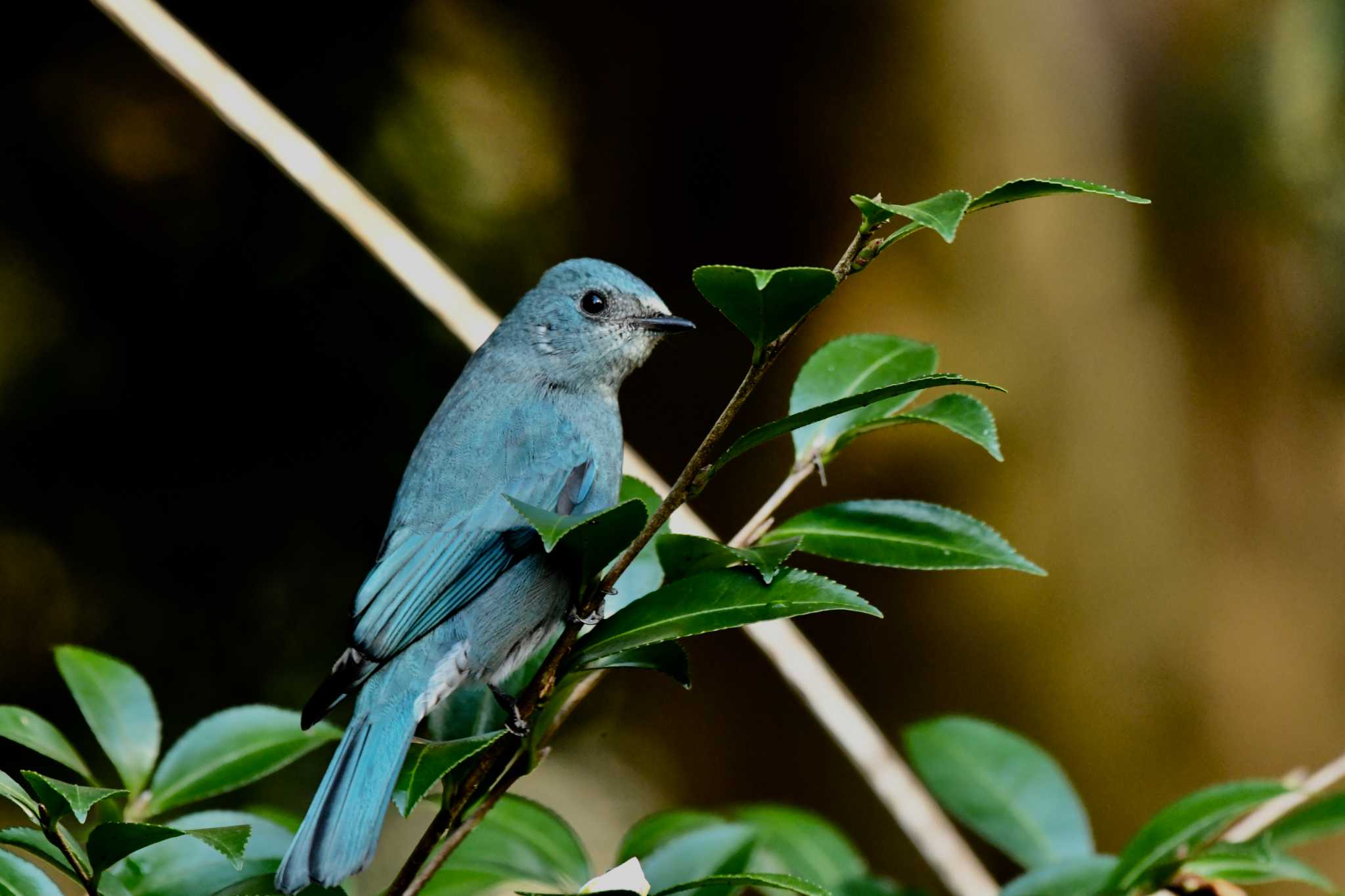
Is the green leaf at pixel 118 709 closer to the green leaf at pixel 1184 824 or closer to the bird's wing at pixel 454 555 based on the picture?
the bird's wing at pixel 454 555

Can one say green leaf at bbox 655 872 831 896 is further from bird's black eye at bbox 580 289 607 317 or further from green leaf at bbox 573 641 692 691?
bird's black eye at bbox 580 289 607 317

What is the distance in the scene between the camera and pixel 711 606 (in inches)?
54.5

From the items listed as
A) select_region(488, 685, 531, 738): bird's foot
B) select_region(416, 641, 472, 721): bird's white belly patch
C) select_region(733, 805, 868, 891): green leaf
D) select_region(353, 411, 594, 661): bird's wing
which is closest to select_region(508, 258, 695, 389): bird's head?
select_region(353, 411, 594, 661): bird's wing

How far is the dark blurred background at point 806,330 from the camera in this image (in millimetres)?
3902

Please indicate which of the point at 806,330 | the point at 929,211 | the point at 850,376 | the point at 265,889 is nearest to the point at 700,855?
the point at 265,889

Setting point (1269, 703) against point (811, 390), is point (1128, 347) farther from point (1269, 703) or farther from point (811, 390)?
point (811, 390)

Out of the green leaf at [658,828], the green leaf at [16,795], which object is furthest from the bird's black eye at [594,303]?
the green leaf at [16,795]

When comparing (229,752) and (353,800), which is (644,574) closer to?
(353,800)

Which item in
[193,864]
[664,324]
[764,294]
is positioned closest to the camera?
[764,294]

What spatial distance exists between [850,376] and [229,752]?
40.7 inches

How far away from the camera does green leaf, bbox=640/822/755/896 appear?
1.75m

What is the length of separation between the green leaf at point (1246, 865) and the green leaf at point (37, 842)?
1.34 metres

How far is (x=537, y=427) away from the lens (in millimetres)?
2402

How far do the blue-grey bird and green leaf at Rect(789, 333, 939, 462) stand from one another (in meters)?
0.43
